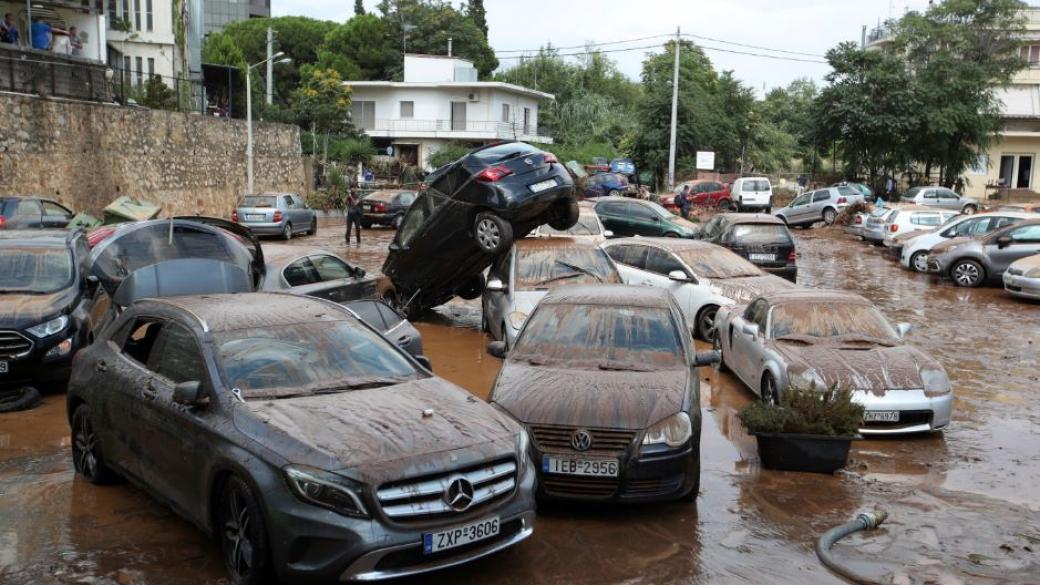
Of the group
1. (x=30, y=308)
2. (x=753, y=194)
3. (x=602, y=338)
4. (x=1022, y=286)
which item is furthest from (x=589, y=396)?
(x=753, y=194)

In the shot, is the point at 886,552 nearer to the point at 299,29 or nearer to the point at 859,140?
the point at 859,140

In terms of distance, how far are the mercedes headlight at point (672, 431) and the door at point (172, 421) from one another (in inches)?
117

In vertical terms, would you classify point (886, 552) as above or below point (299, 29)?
below

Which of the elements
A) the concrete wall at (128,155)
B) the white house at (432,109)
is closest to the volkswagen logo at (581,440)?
the concrete wall at (128,155)

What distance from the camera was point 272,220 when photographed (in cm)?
3017

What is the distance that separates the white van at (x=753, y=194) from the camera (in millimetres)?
40344

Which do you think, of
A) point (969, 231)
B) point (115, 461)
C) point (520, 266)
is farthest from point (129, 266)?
point (969, 231)

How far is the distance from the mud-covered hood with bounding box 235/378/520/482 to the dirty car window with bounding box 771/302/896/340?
5.50 meters

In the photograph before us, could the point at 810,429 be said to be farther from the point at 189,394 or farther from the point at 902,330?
the point at 189,394

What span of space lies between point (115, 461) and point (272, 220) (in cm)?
2411

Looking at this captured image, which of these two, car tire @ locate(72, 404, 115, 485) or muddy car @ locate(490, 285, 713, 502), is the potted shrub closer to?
muddy car @ locate(490, 285, 713, 502)

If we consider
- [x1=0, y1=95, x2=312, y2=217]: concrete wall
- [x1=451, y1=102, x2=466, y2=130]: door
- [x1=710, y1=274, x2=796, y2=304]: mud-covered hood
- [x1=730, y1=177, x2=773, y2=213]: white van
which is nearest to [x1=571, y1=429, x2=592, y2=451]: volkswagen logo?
[x1=710, y1=274, x2=796, y2=304]: mud-covered hood

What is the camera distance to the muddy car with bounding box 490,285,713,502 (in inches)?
263

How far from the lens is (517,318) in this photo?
41.2 ft
